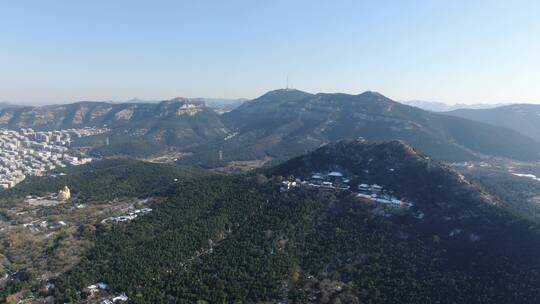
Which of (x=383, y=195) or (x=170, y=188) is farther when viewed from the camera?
(x=170, y=188)

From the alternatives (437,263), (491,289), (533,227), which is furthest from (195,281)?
(533,227)

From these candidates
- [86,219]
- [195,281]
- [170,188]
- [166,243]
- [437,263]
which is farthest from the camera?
[170,188]

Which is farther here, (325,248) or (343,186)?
(343,186)

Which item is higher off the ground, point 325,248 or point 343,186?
point 343,186

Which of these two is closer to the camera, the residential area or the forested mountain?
the forested mountain

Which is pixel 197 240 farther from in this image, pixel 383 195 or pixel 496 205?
pixel 496 205

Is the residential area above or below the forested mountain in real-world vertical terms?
above

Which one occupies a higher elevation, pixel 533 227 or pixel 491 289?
pixel 533 227

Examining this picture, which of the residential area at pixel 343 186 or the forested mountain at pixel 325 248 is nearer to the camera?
the forested mountain at pixel 325 248
